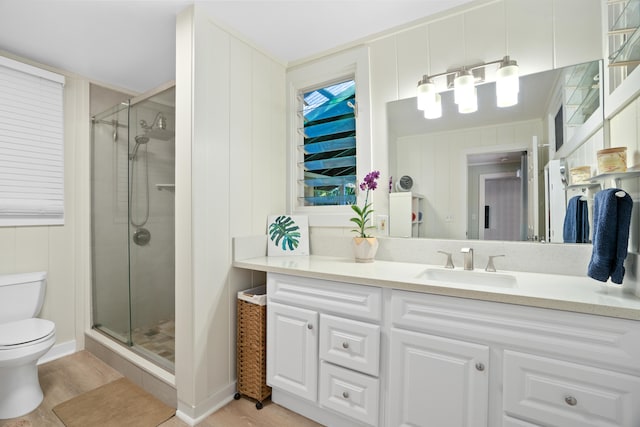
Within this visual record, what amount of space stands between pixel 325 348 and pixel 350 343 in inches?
6.1

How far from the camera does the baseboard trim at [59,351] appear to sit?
91.0 inches

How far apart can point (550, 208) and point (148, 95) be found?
258 cm

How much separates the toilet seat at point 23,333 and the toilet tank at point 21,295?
86mm

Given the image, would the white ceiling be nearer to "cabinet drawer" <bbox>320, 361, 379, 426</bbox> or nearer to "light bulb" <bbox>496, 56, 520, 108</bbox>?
"light bulb" <bbox>496, 56, 520, 108</bbox>

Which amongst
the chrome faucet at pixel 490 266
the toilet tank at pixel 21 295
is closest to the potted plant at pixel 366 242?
the chrome faucet at pixel 490 266

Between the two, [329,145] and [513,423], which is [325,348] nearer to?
[513,423]

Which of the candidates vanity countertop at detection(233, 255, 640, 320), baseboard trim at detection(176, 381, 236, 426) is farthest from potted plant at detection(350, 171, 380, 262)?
baseboard trim at detection(176, 381, 236, 426)

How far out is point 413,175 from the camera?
1.91 metres

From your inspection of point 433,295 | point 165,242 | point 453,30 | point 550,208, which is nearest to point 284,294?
point 433,295

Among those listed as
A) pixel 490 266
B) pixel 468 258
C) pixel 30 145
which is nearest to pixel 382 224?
pixel 468 258

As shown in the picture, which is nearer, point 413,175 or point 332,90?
point 413,175

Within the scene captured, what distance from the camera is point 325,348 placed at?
1575 millimetres

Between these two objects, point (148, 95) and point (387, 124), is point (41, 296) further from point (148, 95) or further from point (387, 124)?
point (387, 124)

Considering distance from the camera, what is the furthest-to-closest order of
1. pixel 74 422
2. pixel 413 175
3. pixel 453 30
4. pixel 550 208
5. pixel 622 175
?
1. pixel 413 175
2. pixel 453 30
3. pixel 74 422
4. pixel 550 208
5. pixel 622 175
